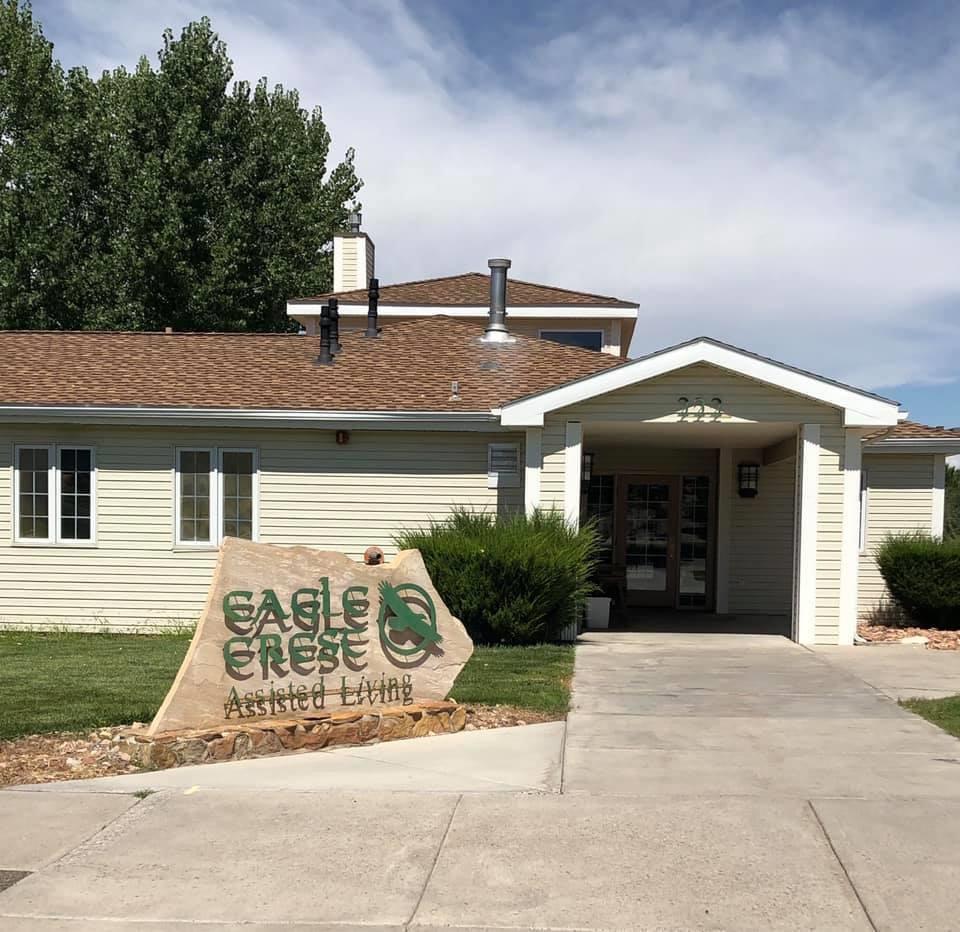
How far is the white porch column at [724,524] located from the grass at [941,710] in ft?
24.9

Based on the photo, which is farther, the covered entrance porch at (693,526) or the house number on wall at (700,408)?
the covered entrance porch at (693,526)

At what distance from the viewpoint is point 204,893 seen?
4855 millimetres

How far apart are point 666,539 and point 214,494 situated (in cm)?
764

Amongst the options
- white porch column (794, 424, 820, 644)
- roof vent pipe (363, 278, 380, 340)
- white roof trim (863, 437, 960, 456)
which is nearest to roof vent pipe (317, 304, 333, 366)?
roof vent pipe (363, 278, 380, 340)

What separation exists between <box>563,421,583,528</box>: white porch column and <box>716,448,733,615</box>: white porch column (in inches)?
173

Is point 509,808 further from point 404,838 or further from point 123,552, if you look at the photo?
point 123,552

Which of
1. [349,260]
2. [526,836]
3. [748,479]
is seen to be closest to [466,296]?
[349,260]

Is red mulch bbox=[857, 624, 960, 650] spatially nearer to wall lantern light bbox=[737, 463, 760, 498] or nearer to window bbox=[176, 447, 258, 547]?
wall lantern light bbox=[737, 463, 760, 498]

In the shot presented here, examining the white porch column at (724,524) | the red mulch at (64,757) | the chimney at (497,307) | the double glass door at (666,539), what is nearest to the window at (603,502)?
the double glass door at (666,539)

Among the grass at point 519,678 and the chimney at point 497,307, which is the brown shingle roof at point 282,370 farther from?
the grass at point 519,678

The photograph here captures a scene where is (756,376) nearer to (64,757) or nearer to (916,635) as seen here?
(916,635)

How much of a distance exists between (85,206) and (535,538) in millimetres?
23051

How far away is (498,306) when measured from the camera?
719 inches

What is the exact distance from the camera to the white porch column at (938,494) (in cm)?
1548
